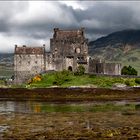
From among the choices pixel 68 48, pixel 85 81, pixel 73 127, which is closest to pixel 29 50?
pixel 68 48

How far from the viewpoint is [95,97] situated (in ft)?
266

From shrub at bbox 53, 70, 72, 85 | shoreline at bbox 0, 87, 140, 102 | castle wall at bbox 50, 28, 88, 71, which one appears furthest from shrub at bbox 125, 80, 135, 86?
castle wall at bbox 50, 28, 88, 71

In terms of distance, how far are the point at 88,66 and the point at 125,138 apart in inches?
3236

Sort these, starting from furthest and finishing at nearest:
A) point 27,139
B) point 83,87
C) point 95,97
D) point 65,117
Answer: point 83,87 → point 95,97 → point 65,117 → point 27,139

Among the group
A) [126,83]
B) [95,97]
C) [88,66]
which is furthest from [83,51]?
[95,97]

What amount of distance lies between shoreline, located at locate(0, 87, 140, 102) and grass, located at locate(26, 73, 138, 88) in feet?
18.6

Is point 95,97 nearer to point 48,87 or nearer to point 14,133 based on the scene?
point 48,87

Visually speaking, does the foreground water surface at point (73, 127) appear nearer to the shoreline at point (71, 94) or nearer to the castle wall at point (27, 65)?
the shoreline at point (71, 94)

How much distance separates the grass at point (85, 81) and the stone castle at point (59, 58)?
14.5m

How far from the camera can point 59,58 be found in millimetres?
113312

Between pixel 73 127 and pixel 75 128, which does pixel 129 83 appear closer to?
pixel 73 127

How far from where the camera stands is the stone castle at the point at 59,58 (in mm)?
112812

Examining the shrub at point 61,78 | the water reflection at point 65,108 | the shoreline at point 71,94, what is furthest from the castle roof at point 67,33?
the water reflection at point 65,108

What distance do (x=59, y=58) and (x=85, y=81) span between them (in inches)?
844
